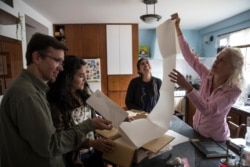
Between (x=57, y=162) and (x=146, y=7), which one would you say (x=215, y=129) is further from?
(x=146, y=7)

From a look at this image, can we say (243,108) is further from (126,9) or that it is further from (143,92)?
(126,9)

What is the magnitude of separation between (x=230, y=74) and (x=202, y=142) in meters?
0.53

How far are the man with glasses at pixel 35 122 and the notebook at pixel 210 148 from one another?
0.51 meters

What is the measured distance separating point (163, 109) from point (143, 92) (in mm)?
1227

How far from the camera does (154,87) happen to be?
2.23m

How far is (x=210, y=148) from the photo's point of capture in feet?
3.36

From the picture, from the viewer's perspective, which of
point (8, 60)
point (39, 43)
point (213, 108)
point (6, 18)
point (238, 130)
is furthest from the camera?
point (8, 60)

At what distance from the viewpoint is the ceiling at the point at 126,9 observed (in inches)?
114

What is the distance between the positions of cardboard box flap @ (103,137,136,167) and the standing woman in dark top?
1208 millimetres

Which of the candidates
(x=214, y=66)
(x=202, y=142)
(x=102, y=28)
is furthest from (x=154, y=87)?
(x=102, y=28)

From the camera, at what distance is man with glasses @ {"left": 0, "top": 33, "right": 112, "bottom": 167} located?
77 centimetres

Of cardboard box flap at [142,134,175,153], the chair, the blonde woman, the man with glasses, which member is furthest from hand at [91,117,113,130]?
the chair

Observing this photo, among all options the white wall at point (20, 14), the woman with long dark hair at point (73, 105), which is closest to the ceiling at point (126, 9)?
the white wall at point (20, 14)

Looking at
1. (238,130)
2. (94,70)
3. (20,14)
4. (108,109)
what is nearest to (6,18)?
(20,14)
